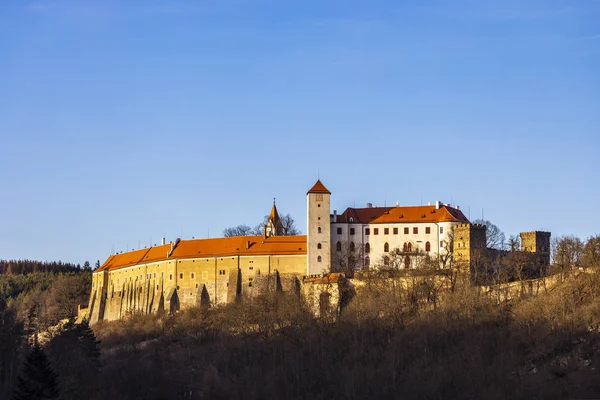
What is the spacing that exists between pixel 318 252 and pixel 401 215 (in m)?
6.98

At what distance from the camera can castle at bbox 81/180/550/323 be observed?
79.4 meters

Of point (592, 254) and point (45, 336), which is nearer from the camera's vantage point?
point (592, 254)

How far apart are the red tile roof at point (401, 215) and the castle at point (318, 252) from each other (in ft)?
0.24

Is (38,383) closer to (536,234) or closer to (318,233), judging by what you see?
(318,233)

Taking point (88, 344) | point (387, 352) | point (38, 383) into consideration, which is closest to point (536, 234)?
point (387, 352)

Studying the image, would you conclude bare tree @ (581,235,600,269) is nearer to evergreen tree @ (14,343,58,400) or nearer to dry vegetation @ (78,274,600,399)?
dry vegetation @ (78,274,600,399)

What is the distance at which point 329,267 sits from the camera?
266 feet

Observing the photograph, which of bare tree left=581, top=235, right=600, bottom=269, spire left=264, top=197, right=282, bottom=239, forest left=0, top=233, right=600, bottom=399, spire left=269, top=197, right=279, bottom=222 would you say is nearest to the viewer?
forest left=0, top=233, right=600, bottom=399

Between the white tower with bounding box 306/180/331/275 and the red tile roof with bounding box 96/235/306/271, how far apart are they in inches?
58.5

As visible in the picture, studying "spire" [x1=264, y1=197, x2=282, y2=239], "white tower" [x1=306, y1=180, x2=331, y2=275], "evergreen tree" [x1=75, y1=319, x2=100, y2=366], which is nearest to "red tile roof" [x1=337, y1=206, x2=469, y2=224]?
"white tower" [x1=306, y1=180, x2=331, y2=275]

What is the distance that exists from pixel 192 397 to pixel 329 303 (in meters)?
16.4

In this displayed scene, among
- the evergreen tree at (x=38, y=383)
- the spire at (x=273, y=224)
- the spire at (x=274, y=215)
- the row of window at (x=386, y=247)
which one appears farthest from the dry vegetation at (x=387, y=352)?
the spire at (x=274, y=215)

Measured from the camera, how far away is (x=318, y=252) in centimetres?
8150

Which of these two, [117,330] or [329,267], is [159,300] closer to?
[117,330]
